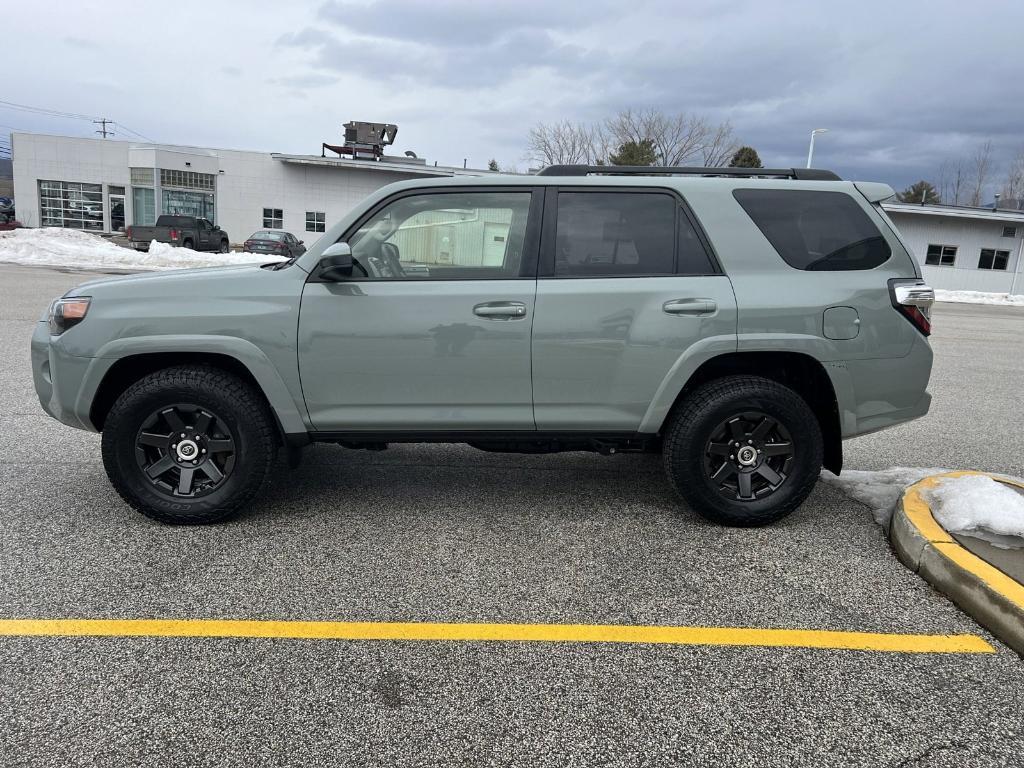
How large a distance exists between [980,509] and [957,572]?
61 centimetres

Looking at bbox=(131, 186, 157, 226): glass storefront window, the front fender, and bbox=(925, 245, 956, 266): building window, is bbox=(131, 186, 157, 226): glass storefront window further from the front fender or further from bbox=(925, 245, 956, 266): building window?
the front fender

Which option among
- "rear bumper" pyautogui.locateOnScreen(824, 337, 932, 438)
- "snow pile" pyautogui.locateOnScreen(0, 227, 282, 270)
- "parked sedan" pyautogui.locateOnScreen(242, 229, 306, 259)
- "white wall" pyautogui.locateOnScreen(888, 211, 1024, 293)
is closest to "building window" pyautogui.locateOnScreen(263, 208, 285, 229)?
"parked sedan" pyautogui.locateOnScreen(242, 229, 306, 259)

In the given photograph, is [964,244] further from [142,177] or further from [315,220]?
[142,177]

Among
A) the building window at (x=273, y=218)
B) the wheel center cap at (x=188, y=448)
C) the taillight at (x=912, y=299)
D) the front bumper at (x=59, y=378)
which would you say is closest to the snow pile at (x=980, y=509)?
the taillight at (x=912, y=299)

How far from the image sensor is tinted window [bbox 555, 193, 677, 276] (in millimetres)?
3979

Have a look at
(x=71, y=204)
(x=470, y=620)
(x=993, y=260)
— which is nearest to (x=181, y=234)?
(x=71, y=204)

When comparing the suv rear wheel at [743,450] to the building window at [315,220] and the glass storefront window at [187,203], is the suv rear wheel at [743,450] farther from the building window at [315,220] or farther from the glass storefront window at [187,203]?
the glass storefront window at [187,203]

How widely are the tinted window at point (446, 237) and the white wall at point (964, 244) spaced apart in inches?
1520

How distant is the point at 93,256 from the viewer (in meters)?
27.4

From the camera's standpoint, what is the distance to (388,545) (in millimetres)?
3828

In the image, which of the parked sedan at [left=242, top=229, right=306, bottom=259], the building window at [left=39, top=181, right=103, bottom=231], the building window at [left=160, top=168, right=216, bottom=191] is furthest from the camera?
the building window at [left=39, top=181, right=103, bottom=231]

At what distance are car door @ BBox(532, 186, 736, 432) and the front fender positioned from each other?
1.36m

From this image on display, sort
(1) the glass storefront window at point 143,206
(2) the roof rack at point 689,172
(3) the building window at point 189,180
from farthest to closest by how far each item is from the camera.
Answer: (1) the glass storefront window at point 143,206 → (3) the building window at point 189,180 → (2) the roof rack at point 689,172

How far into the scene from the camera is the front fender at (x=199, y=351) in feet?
12.6
